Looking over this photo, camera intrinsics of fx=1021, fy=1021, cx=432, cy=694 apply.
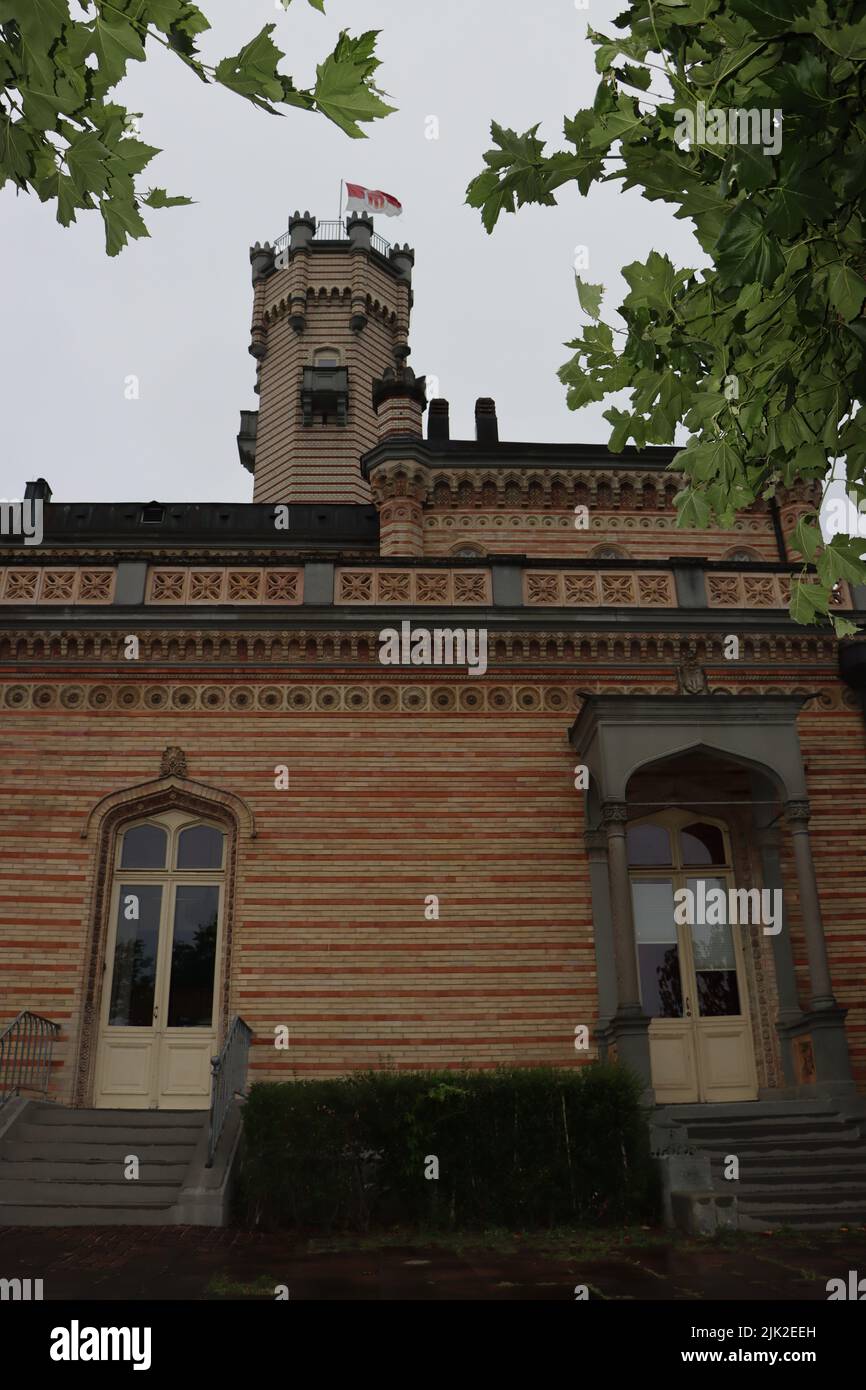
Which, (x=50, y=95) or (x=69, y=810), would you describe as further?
(x=69, y=810)

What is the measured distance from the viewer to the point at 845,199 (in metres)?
4.32

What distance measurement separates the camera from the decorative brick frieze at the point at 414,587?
51.4ft

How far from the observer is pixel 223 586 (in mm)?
15602

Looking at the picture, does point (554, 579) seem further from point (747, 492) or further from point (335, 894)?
point (747, 492)

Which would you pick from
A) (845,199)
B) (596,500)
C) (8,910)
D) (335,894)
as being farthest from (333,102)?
(596,500)

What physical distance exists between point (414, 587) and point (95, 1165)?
8859mm

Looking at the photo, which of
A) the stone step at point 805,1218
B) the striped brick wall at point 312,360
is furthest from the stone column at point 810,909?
the striped brick wall at point 312,360

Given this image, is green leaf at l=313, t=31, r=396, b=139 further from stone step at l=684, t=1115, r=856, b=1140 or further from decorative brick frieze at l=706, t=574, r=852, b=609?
decorative brick frieze at l=706, t=574, r=852, b=609

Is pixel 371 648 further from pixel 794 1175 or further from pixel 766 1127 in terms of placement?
pixel 794 1175

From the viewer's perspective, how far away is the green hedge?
1001cm

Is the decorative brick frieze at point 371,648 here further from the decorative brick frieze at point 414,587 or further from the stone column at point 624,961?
the stone column at point 624,961

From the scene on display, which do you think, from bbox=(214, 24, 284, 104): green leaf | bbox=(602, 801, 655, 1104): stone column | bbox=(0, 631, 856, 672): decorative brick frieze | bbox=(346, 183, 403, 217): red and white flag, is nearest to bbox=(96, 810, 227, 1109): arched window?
bbox=(0, 631, 856, 672): decorative brick frieze

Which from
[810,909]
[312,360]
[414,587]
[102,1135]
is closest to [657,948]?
[810,909]

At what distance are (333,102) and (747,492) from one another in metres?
3.73
